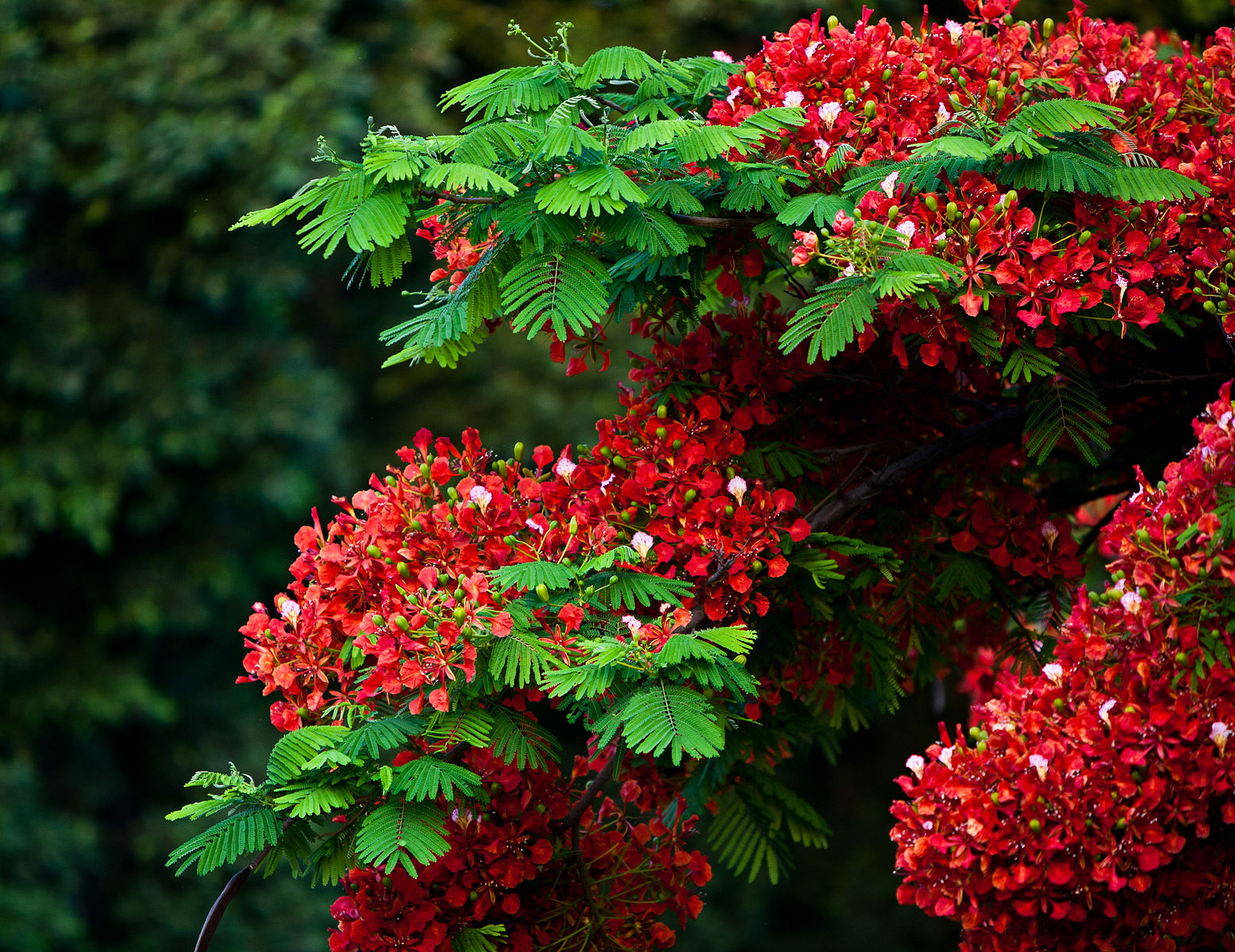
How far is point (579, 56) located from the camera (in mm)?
7566

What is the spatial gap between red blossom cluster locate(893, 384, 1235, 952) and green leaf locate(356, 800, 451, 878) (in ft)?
2.46

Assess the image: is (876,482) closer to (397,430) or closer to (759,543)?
(759,543)

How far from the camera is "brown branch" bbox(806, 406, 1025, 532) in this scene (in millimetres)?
2420

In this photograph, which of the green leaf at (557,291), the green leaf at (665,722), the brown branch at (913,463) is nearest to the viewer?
the green leaf at (665,722)

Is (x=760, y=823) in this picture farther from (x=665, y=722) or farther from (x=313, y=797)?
(x=313, y=797)

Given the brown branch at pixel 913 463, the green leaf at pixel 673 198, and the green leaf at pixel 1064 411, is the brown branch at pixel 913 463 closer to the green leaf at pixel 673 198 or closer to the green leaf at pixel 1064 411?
the green leaf at pixel 1064 411

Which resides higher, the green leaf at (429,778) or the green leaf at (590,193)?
the green leaf at (590,193)

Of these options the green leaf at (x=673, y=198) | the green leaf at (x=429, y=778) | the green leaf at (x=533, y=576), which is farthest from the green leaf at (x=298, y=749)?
the green leaf at (x=673, y=198)

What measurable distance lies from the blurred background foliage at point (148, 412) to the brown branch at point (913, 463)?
4.73 m

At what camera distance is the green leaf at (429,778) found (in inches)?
76.0

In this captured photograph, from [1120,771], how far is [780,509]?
0.71 m

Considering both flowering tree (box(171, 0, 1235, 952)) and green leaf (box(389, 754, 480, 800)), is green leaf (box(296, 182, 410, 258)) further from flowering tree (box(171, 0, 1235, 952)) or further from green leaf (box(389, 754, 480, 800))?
A: green leaf (box(389, 754, 480, 800))

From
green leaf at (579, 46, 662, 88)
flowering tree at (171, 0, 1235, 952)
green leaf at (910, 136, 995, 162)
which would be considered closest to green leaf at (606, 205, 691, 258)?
flowering tree at (171, 0, 1235, 952)

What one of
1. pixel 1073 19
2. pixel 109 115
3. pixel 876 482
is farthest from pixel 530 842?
pixel 109 115
